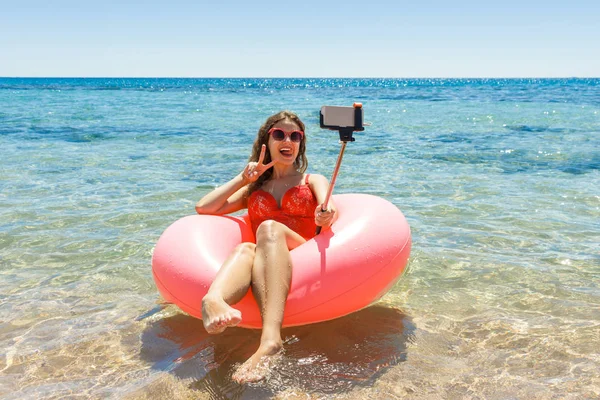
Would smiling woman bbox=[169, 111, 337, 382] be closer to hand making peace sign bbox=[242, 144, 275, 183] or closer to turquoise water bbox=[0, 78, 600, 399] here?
hand making peace sign bbox=[242, 144, 275, 183]

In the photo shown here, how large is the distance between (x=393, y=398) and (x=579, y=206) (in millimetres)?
4661

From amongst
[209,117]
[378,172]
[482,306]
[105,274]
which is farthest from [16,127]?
[482,306]

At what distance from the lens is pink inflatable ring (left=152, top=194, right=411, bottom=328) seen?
3.13 m

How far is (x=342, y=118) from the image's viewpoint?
2.98m

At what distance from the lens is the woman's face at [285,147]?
12.6ft

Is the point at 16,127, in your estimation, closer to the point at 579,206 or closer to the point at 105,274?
the point at 105,274

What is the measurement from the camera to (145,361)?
316cm

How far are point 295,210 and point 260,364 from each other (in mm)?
1267

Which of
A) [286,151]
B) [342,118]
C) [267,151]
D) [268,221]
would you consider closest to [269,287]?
[268,221]

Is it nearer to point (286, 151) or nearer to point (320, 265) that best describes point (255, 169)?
point (286, 151)

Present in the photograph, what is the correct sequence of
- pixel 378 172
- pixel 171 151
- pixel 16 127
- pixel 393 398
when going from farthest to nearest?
1. pixel 16 127
2. pixel 171 151
3. pixel 378 172
4. pixel 393 398

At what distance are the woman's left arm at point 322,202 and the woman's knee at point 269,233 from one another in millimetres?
235

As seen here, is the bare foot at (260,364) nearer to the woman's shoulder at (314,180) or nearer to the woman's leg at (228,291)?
the woman's leg at (228,291)

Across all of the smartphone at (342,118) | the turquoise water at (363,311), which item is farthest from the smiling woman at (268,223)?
the smartphone at (342,118)
